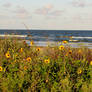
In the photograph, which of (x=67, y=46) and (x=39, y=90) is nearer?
(x=39, y=90)

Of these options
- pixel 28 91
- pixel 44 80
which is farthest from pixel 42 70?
pixel 28 91

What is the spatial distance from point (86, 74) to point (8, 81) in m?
1.69

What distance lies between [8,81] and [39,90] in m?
0.62

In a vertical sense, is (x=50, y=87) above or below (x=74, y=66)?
below

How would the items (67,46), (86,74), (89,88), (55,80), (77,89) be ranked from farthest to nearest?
1. (67,46)
2. (86,74)
3. (55,80)
4. (77,89)
5. (89,88)

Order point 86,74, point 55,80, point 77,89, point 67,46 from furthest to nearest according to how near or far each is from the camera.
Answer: point 67,46
point 86,74
point 55,80
point 77,89

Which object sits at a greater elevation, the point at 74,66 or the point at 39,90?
the point at 74,66

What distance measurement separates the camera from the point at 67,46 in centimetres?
544

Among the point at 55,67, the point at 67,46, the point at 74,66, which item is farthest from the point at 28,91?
the point at 67,46

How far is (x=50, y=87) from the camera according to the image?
3807 millimetres

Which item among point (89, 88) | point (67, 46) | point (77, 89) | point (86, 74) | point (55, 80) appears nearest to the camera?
point (89, 88)

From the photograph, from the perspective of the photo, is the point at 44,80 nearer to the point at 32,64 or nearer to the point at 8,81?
the point at 32,64

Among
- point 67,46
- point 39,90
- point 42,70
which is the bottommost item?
point 39,90

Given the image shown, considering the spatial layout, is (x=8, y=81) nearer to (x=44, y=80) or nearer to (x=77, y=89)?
(x=44, y=80)
